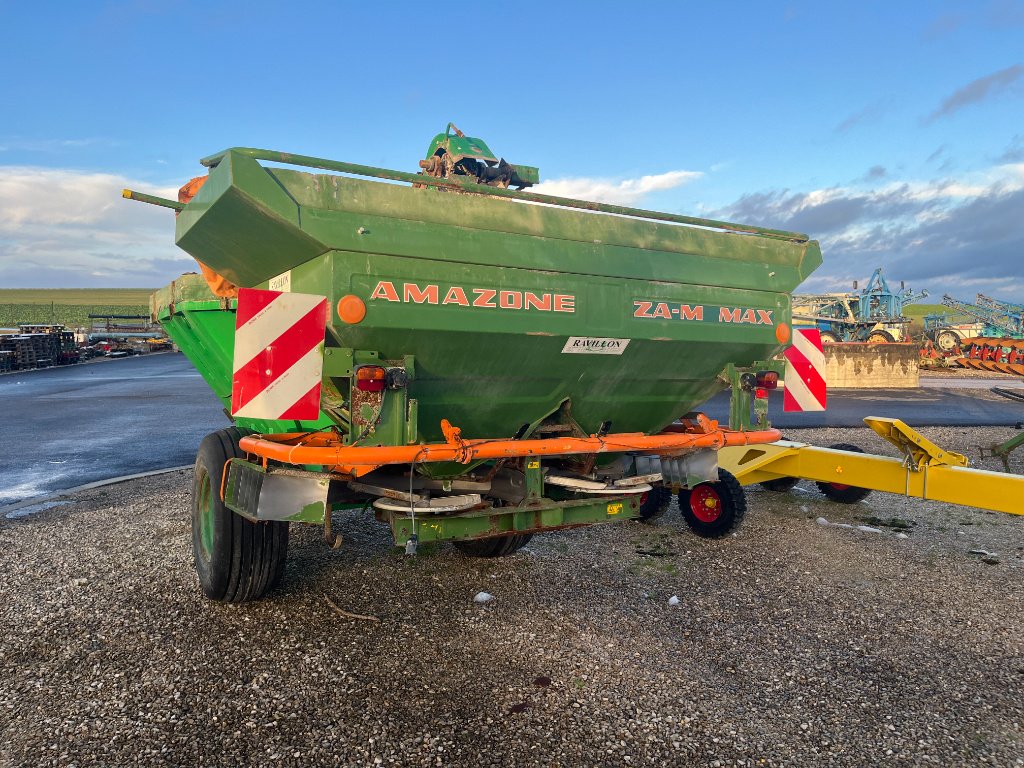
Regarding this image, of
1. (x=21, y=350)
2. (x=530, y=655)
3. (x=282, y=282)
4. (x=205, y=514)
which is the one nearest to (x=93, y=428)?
(x=205, y=514)

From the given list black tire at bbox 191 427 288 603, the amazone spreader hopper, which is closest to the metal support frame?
the amazone spreader hopper

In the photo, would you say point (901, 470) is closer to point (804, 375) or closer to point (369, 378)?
point (804, 375)

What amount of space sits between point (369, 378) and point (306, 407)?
339 mm

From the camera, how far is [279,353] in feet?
10.2

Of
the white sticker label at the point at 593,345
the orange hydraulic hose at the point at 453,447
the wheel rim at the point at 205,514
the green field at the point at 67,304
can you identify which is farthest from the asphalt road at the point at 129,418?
the green field at the point at 67,304

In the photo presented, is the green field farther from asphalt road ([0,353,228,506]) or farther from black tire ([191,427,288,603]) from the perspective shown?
black tire ([191,427,288,603])

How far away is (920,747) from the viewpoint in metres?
2.65

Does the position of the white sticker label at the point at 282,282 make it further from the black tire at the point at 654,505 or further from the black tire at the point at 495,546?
the black tire at the point at 654,505

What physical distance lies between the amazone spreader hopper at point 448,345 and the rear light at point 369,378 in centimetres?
2

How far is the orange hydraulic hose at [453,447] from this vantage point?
10.2ft

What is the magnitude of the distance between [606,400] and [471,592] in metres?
1.53

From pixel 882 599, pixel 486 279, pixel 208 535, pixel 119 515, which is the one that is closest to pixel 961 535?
pixel 882 599

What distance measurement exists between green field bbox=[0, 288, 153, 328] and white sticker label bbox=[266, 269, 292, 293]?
72.8 meters

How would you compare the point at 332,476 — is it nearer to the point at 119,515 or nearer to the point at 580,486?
the point at 580,486
